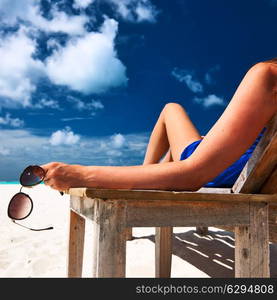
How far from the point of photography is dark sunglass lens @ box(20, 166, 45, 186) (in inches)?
53.1

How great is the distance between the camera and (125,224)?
114 centimetres

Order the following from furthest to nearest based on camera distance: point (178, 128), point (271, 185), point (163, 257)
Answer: point (163, 257), point (178, 128), point (271, 185)

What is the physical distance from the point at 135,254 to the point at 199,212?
2238 millimetres

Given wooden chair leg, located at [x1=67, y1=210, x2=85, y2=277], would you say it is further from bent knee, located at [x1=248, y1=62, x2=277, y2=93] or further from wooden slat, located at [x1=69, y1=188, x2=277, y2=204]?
bent knee, located at [x1=248, y1=62, x2=277, y2=93]

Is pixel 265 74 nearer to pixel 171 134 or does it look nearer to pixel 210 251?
pixel 171 134

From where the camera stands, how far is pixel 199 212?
1282mm

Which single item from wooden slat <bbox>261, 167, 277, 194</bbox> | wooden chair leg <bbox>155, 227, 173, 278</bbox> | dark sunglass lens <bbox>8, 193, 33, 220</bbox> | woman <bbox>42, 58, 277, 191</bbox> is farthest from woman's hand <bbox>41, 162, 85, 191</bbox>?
wooden chair leg <bbox>155, 227, 173, 278</bbox>

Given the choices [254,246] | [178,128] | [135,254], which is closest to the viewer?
[254,246]

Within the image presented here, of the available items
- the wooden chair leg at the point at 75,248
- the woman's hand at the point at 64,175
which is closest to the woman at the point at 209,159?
the woman's hand at the point at 64,175

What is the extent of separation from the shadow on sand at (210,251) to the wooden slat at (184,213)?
1657 mm

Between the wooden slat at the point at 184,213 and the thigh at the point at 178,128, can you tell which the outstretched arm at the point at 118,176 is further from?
the thigh at the point at 178,128

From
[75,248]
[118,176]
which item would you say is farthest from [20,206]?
[75,248]

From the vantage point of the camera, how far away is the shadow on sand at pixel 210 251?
2.91 metres

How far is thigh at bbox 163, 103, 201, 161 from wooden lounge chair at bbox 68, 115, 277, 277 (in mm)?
663
